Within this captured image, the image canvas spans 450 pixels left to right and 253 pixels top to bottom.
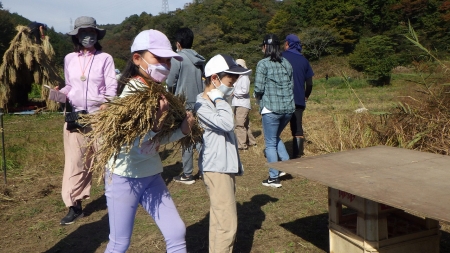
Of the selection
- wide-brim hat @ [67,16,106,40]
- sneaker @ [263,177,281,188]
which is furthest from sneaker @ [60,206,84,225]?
sneaker @ [263,177,281,188]

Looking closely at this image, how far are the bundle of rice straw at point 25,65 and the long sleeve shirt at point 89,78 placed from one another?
679cm

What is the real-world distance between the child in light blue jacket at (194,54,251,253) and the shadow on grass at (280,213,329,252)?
109 cm

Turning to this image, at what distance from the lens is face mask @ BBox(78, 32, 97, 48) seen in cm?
445

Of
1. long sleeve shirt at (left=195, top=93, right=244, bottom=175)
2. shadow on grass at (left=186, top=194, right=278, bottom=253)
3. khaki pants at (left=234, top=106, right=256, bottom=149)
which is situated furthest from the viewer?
khaki pants at (left=234, top=106, right=256, bottom=149)

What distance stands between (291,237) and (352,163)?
3.69 feet

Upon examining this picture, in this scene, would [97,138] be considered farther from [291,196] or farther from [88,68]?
[291,196]

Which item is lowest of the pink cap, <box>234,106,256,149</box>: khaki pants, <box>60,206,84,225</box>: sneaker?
<box>60,206,84,225</box>: sneaker

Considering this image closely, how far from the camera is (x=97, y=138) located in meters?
2.83

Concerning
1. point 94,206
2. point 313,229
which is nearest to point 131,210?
point 313,229

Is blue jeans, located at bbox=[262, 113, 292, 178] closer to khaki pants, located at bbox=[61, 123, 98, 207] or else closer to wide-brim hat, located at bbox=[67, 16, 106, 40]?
khaki pants, located at bbox=[61, 123, 98, 207]

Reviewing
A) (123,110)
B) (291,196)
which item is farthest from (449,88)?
(123,110)

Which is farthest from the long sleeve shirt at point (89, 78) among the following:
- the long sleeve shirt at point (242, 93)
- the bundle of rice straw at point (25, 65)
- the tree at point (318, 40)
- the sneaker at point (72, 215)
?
the tree at point (318, 40)

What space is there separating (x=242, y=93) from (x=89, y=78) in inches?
157

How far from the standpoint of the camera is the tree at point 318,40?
41.9 metres
